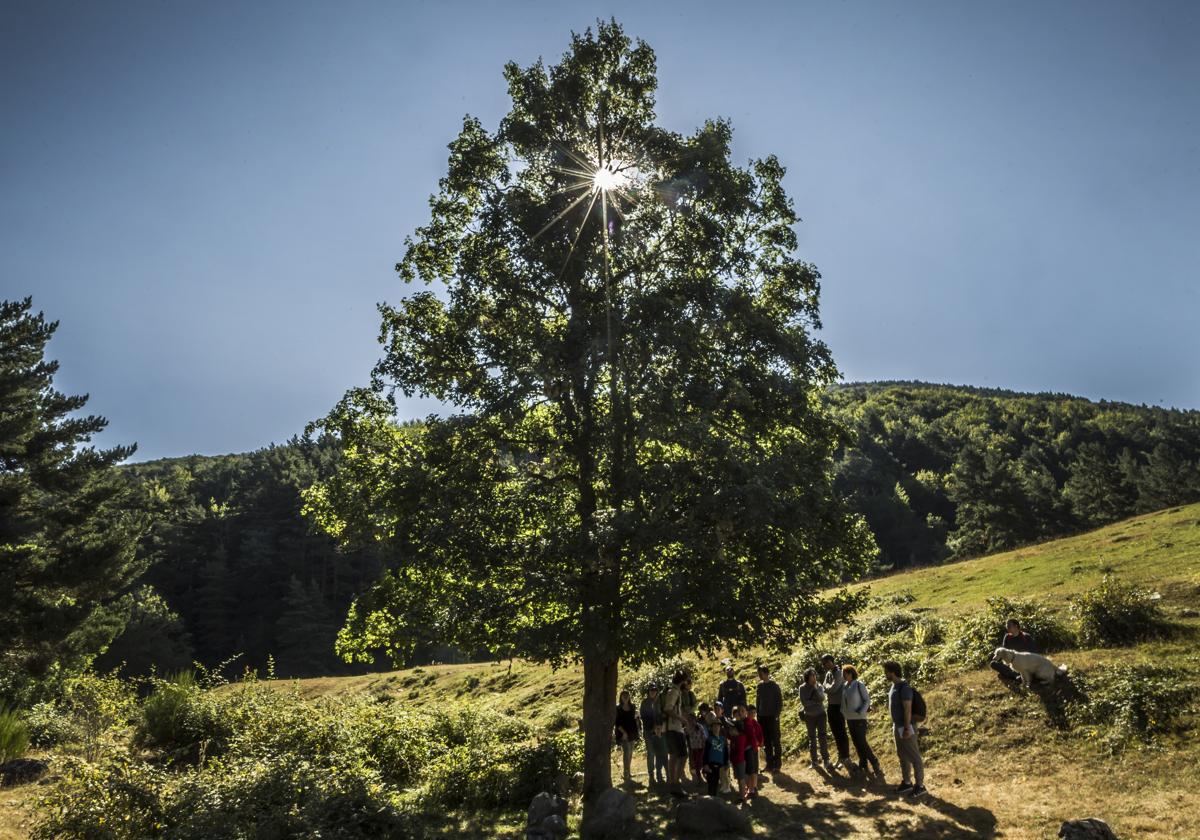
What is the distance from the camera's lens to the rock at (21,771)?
17.5 metres

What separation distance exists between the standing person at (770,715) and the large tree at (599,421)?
297 centimetres

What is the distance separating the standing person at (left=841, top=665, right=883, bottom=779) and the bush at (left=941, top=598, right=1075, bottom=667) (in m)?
6.04

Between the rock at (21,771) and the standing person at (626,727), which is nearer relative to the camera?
the standing person at (626,727)

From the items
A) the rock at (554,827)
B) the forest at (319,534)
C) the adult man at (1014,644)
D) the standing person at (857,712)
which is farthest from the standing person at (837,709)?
the forest at (319,534)

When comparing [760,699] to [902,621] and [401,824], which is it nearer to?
[401,824]

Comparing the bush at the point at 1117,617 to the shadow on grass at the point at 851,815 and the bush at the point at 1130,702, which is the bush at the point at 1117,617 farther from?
the shadow on grass at the point at 851,815

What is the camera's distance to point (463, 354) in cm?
1491

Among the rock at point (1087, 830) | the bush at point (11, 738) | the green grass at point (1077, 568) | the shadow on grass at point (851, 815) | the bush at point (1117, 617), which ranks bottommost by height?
the shadow on grass at point (851, 815)

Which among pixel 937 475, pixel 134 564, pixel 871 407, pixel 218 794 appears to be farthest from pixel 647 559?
pixel 871 407

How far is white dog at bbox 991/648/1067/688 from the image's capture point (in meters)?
15.3

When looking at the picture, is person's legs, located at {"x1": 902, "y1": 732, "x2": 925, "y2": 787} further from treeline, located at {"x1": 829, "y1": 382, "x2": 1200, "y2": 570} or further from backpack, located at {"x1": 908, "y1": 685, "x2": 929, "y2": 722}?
treeline, located at {"x1": 829, "y1": 382, "x2": 1200, "y2": 570}

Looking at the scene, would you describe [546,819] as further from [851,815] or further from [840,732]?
[840,732]

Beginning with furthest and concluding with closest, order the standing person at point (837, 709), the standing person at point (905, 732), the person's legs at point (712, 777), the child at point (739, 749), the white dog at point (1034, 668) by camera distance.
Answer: the white dog at point (1034, 668) → the standing person at point (837, 709) → the person's legs at point (712, 777) → the child at point (739, 749) → the standing person at point (905, 732)

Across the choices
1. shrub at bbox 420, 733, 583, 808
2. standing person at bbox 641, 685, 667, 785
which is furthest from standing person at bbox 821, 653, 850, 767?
shrub at bbox 420, 733, 583, 808
